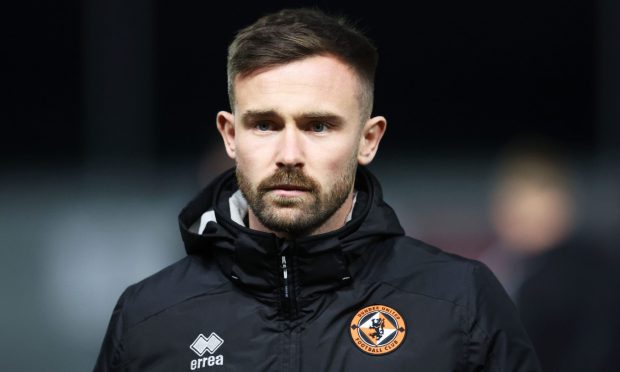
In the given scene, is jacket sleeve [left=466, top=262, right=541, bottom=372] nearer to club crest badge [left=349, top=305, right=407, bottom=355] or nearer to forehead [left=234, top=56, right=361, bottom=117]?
club crest badge [left=349, top=305, right=407, bottom=355]

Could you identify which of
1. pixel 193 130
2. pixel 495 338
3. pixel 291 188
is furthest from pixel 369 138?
pixel 193 130

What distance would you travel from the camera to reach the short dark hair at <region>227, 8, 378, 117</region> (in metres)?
2.55

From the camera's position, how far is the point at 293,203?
249 centimetres

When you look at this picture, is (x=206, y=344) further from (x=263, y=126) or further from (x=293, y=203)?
(x=263, y=126)

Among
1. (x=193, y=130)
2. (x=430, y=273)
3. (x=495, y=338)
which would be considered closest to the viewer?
(x=495, y=338)

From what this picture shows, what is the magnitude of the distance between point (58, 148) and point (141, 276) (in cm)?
100

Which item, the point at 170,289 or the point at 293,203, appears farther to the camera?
the point at 170,289

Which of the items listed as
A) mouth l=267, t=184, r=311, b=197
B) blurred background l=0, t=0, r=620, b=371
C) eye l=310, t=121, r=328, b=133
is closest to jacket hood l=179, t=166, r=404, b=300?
mouth l=267, t=184, r=311, b=197

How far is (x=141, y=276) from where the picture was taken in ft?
17.8

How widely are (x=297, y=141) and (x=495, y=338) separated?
625 millimetres

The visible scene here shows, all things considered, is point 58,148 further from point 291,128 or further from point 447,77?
point 291,128

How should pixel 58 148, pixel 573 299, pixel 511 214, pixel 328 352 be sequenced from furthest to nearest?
pixel 58 148
pixel 511 214
pixel 573 299
pixel 328 352

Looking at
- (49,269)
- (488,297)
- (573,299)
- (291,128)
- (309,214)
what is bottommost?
(49,269)

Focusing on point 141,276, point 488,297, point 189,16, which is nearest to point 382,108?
point 189,16
